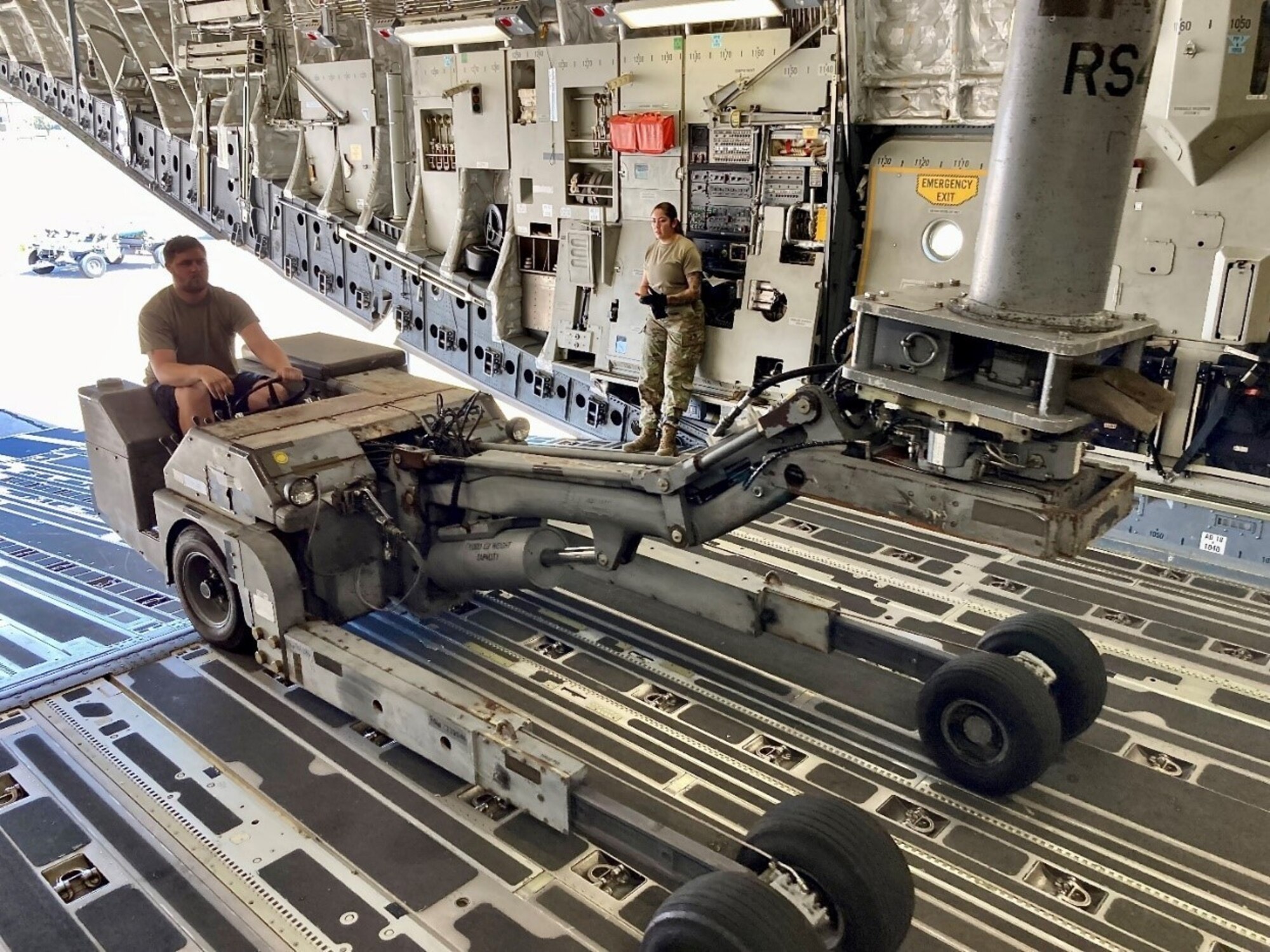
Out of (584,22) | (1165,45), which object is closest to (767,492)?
(1165,45)

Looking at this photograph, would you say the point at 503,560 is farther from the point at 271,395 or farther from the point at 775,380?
the point at 271,395

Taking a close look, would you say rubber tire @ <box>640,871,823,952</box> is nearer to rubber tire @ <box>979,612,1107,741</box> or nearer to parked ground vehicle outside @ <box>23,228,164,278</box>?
rubber tire @ <box>979,612,1107,741</box>

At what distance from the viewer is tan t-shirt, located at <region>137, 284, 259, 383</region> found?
466cm

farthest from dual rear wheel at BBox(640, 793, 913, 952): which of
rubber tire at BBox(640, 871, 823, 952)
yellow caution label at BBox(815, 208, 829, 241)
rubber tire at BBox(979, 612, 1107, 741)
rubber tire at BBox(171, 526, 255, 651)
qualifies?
yellow caution label at BBox(815, 208, 829, 241)

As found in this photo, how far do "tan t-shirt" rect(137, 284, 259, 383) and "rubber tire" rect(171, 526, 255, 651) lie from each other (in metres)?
0.94

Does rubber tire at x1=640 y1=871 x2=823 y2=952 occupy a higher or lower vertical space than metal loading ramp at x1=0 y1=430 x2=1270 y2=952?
higher

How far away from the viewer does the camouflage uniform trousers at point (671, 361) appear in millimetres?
7559

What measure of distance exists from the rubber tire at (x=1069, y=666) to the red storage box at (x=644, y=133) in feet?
16.8

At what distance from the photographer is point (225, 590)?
4.29 m

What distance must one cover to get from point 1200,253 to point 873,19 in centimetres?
250

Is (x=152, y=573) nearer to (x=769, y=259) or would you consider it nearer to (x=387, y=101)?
(x=769, y=259)

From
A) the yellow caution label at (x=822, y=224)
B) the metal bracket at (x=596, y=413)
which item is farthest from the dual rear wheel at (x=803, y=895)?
the metal bracket at (x=596, y=413)

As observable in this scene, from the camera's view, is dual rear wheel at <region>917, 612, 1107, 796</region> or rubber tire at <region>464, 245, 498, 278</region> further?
rubber tire at <region>464, 245, 498, 278</region>

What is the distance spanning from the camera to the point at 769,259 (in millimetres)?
7301
